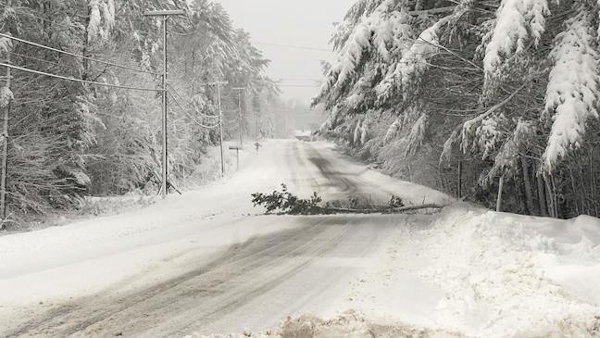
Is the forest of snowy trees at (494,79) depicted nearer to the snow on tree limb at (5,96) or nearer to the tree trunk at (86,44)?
the snow on tree limb at (5,96)

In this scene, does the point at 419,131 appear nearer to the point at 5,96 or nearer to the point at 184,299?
the point at 184,299

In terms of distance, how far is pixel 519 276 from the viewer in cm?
556

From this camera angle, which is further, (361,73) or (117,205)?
(117,205)

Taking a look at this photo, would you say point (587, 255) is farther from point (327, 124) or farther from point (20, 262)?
point (20, 262)

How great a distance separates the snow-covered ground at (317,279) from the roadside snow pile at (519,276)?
0.02m

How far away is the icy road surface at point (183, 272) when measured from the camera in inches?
212

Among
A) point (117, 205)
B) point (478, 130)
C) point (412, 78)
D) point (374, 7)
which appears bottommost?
point (117, 205)

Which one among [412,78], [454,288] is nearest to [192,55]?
[412,78]

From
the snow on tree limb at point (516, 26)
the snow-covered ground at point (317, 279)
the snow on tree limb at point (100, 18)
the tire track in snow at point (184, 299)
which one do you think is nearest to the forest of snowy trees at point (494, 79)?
the snow on tree limb at point (516, 26)

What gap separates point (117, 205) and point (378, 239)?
16232mm

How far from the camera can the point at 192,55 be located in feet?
163

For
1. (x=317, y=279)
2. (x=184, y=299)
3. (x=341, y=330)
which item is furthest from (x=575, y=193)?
(x=184, y=299)

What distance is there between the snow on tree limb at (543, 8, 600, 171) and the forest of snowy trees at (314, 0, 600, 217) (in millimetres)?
14

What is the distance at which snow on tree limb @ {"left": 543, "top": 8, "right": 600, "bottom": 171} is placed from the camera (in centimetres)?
665
